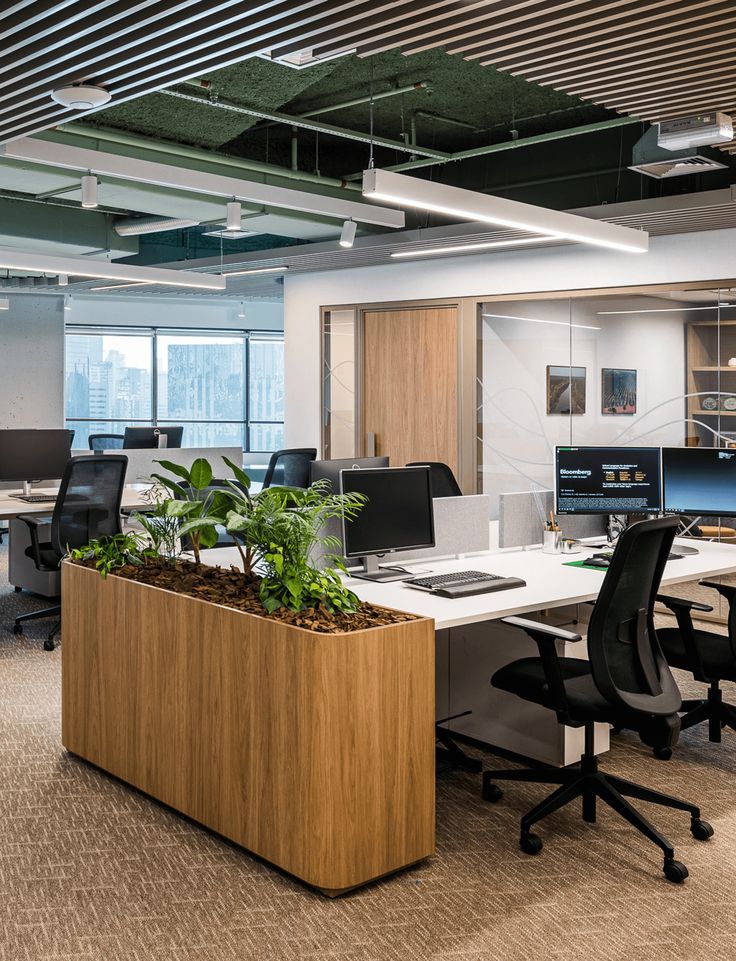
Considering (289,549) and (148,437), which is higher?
(148,437)

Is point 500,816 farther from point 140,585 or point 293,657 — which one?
point 140,585

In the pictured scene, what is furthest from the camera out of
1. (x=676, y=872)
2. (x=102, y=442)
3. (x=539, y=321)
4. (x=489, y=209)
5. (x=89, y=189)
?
(x=102, y=442)

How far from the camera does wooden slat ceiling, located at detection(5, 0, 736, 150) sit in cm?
318

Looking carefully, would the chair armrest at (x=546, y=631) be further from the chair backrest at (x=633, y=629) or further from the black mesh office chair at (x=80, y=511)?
the black mesh office chair at (x=80, y=511)

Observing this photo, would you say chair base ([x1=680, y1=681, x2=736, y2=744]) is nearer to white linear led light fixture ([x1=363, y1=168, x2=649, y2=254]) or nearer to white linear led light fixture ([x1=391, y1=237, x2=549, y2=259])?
white linear led light fixture ([x1=363, y1=168, x2=649, y2=254])

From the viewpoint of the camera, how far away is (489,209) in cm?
520

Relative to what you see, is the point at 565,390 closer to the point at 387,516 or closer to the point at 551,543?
the point at 551,543

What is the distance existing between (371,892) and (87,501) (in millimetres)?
3738

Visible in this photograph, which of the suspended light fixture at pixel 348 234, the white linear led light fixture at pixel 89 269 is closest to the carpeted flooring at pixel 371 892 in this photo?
the suspended light fixture at pixel 348 234

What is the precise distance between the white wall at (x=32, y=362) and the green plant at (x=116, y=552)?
886 centimetres

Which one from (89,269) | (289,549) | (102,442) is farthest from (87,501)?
(102,442)

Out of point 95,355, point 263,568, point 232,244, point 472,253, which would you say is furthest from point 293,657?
point 95,355

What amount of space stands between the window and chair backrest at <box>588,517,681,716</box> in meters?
10.8

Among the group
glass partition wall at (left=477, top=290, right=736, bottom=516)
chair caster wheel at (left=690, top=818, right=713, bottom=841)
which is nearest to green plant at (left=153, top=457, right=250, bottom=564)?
chair caster wheel at (left=690, top=818, right=713, bottom=841)
